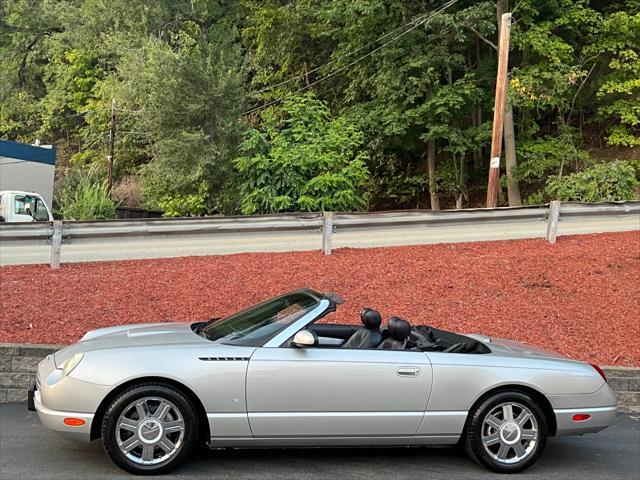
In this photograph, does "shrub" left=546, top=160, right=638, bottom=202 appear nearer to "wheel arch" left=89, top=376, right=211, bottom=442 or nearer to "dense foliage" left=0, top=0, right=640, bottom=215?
"dense foliage" left=0, top=0, right=640, bottom=215

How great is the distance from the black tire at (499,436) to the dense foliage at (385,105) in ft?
26.4

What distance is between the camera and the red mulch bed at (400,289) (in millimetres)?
7688

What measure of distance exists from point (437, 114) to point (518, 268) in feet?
38.3

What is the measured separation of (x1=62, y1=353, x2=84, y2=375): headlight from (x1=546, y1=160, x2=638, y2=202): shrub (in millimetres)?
11786

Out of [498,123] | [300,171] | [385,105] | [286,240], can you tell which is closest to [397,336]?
[286,240]

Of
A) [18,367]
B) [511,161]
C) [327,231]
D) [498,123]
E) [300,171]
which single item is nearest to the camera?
[18,367]

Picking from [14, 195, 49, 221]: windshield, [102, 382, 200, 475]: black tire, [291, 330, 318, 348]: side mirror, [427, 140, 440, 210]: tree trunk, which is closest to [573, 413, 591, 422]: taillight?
[291, 330, 318, 348]: side mirror

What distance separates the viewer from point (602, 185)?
1355cm

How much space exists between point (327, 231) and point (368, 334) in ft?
16.7

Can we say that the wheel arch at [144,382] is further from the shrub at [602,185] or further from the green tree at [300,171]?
the shrub at [602,185]

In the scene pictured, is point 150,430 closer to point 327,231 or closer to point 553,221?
point 327,231

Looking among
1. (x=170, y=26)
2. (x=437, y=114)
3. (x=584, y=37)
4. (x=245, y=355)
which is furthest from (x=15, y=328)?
(x=170, y=26)

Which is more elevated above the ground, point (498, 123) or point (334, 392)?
point (498, 123)

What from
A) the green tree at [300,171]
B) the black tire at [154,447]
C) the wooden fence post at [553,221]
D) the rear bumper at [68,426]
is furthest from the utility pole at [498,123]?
the rear bumper at [68,426]
